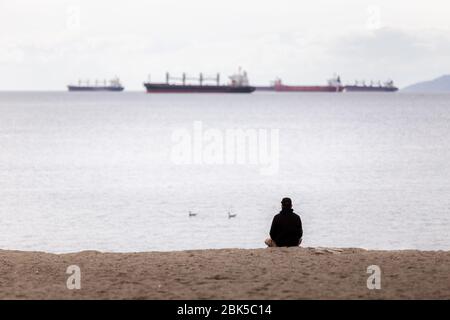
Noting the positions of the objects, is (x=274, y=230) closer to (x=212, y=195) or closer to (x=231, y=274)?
(x=231, y=274)

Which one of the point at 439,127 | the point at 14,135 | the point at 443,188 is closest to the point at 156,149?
the point at 14,135

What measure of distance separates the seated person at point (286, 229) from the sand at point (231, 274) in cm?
29

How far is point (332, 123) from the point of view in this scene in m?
120

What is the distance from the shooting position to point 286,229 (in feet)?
46.2

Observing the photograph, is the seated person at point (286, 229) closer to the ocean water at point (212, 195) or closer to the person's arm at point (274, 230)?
the person's arm at point (274, 230)

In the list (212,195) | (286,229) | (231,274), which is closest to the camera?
(231,274)

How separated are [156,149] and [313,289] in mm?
64571

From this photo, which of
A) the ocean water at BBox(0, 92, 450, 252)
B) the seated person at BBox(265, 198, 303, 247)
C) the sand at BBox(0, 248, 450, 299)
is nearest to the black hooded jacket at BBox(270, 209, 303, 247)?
the seated person at BBox(265, 198, 303, 247)

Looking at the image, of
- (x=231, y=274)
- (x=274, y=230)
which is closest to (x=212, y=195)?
(x=274, y=230)

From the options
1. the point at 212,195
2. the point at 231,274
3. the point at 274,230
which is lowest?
the point at 212,195

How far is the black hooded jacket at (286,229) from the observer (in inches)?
544

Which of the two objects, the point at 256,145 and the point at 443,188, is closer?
the point at 443,188

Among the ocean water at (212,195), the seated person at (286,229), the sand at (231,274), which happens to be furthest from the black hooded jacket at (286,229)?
the ocean water at (212,195)
